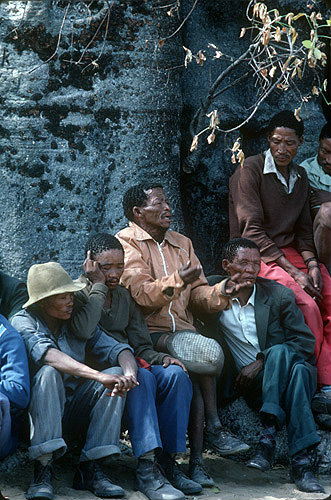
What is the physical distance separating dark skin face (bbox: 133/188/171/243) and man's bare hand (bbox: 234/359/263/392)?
100cm

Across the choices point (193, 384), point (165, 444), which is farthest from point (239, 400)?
point (165, 444)

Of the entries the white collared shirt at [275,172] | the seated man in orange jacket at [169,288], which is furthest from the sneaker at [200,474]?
the white collared shirt at [275,172]

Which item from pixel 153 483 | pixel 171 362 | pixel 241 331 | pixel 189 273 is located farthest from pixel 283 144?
pixel 153 483

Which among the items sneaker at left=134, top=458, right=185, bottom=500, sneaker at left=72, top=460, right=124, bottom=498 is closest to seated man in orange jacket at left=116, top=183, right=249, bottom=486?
sneaker at left=134, top=458, right=185, bottom=500

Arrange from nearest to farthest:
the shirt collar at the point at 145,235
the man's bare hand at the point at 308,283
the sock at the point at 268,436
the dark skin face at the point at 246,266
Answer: the sock at the point at 268,436, the dark skin face at the point at 246,266, the shirt collar at the point at 145,235, the man's bare hand at the point at 308,283

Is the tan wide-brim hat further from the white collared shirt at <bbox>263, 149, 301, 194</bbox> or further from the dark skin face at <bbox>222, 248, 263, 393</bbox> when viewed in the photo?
the white collared shirt at <bbox>263, 149, 301, 194</bbox>

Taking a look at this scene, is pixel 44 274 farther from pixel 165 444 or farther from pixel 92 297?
pixel 165 444

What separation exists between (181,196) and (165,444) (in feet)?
8.19

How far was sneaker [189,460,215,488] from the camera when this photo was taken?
4.13 metres

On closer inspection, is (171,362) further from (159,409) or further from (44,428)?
(44,428)

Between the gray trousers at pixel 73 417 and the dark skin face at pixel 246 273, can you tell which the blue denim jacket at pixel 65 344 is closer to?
the gray trousers at pixel 73 417

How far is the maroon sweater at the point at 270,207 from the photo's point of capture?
530cm

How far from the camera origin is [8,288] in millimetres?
4594

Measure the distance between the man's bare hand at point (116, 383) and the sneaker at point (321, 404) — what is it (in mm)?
1391
